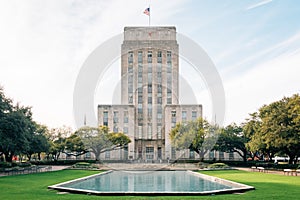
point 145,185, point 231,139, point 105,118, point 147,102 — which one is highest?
point 147,102

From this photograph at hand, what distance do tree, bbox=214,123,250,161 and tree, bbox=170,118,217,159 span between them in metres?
1.40

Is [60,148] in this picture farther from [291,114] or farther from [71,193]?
[71,193]

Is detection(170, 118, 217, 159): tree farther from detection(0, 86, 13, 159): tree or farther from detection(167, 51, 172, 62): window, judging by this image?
detection(0, 86, 13, 159): tree

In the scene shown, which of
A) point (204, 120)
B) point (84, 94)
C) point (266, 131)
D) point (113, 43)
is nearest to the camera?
point (84, 94)

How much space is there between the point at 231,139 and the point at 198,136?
5.43m

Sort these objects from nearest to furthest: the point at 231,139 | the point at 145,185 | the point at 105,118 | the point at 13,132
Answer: the point at 145,185
the point at 13,132
the point at 231,139
the point at 105,118

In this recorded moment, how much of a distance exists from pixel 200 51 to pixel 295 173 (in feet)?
48.0

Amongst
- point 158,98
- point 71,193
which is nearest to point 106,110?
point 158,98

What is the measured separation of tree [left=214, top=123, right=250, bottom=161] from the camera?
51.8 metres

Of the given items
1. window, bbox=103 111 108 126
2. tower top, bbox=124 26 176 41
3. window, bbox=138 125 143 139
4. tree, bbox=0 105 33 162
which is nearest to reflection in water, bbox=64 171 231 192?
tree, bbox=0 105 33 162

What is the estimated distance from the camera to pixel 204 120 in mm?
52375

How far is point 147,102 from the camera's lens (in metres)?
69.5

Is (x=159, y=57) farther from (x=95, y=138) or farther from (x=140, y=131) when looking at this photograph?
(x=95, y=138)

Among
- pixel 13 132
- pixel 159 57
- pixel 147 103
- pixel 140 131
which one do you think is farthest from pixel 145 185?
pixel 159 57
